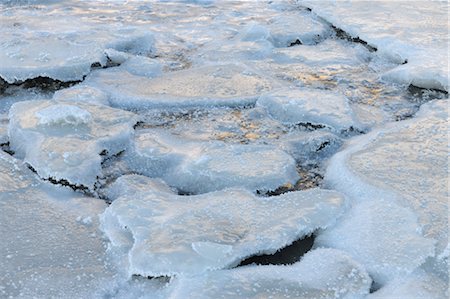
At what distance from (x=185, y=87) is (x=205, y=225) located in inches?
52.7

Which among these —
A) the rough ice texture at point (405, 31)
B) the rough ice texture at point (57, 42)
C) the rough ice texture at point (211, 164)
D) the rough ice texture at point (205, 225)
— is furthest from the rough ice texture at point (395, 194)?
the rough ice texture at point (57, 42)

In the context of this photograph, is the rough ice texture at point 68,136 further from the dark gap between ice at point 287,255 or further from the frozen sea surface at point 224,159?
the dark gap between ice at point 287,255

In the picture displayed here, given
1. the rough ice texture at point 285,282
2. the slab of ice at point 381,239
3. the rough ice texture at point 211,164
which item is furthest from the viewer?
the rough ice texture at point 211,164

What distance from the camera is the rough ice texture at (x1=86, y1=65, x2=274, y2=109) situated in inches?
110

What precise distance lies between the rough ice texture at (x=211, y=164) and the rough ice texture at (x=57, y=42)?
93 cm

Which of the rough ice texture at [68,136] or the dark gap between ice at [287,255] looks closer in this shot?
the dark gap between ice at [287,255]

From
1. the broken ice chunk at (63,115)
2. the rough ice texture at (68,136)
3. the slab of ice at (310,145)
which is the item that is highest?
the broken ice chunk at (63,115)

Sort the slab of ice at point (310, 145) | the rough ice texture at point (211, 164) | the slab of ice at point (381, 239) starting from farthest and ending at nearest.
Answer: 1. the slab of ice at point (310, 145)
2. the rough ice texture at point (211, 164)
3. the slab of ice at point (381, 239)

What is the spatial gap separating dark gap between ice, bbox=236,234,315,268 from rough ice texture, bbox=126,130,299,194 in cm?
33

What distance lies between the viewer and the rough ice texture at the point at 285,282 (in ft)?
4.96

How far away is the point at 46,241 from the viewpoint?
1756mm

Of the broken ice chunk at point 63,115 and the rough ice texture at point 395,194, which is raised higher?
the broken ice chunk at point 63,115

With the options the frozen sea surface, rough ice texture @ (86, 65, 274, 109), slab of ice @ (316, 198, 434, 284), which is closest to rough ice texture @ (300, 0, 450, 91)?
the frozen sea surface

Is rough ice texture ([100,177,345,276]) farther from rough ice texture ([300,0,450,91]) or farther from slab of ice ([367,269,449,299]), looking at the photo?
rough ice texture ([300,0,450,91])
